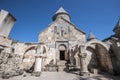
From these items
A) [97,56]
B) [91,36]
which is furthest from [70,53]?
[91,36]

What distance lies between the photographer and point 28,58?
14.9 meters

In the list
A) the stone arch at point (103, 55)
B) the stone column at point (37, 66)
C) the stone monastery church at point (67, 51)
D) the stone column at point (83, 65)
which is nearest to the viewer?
the stone column at point (37, 66)

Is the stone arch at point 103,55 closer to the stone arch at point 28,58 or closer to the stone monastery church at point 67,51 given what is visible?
the stone monastery church at point 67,51

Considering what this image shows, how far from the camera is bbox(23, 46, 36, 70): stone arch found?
1440 centimetres

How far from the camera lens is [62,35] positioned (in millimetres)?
16531

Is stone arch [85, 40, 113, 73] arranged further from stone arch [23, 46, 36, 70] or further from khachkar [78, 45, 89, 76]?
stone arch [23, 46, 36, 70]

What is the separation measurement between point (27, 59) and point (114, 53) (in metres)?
12.4

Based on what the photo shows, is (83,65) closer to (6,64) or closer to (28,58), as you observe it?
(6,64)

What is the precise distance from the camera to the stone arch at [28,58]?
14.4 meters

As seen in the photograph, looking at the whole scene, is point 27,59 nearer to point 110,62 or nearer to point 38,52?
point 38,52

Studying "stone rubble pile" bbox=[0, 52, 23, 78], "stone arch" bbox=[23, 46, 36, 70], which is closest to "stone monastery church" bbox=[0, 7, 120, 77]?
"stone arch" bbox=[23, 46, 36, 70]

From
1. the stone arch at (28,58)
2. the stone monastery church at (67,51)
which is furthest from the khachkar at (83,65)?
the stone arch at (28,58)

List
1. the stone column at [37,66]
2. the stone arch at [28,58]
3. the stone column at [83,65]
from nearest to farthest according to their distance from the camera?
the stone column at [37,66] → the stone column at [83,65] → the stone arch at [28,58]

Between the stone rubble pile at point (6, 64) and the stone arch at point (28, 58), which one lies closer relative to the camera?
the stone rubble pile at point (6, 64)
